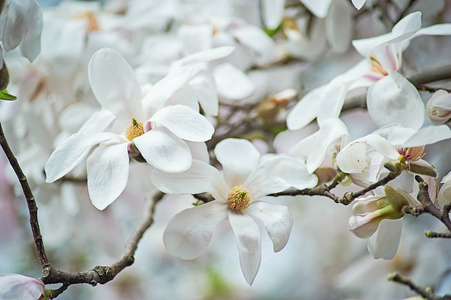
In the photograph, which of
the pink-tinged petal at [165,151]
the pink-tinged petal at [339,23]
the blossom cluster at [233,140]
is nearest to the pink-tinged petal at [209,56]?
the blossom cluster at [233,140]

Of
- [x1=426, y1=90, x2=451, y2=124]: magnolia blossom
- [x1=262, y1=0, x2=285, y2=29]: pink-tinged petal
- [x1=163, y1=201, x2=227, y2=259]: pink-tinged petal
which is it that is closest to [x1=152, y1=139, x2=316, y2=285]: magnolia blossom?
[x1=163, y1=201, x2=227, y2=259]: pink-tinged petal

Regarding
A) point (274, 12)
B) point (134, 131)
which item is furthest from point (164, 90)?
point (274, 12)

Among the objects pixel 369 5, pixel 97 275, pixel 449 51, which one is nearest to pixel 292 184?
pixel 97 275

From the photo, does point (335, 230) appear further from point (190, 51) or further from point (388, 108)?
point (388, 108)

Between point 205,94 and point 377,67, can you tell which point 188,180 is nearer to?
point 205,94

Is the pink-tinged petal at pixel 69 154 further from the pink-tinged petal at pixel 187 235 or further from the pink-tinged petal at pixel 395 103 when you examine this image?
the pink-tinged petal at pixel 395 103
